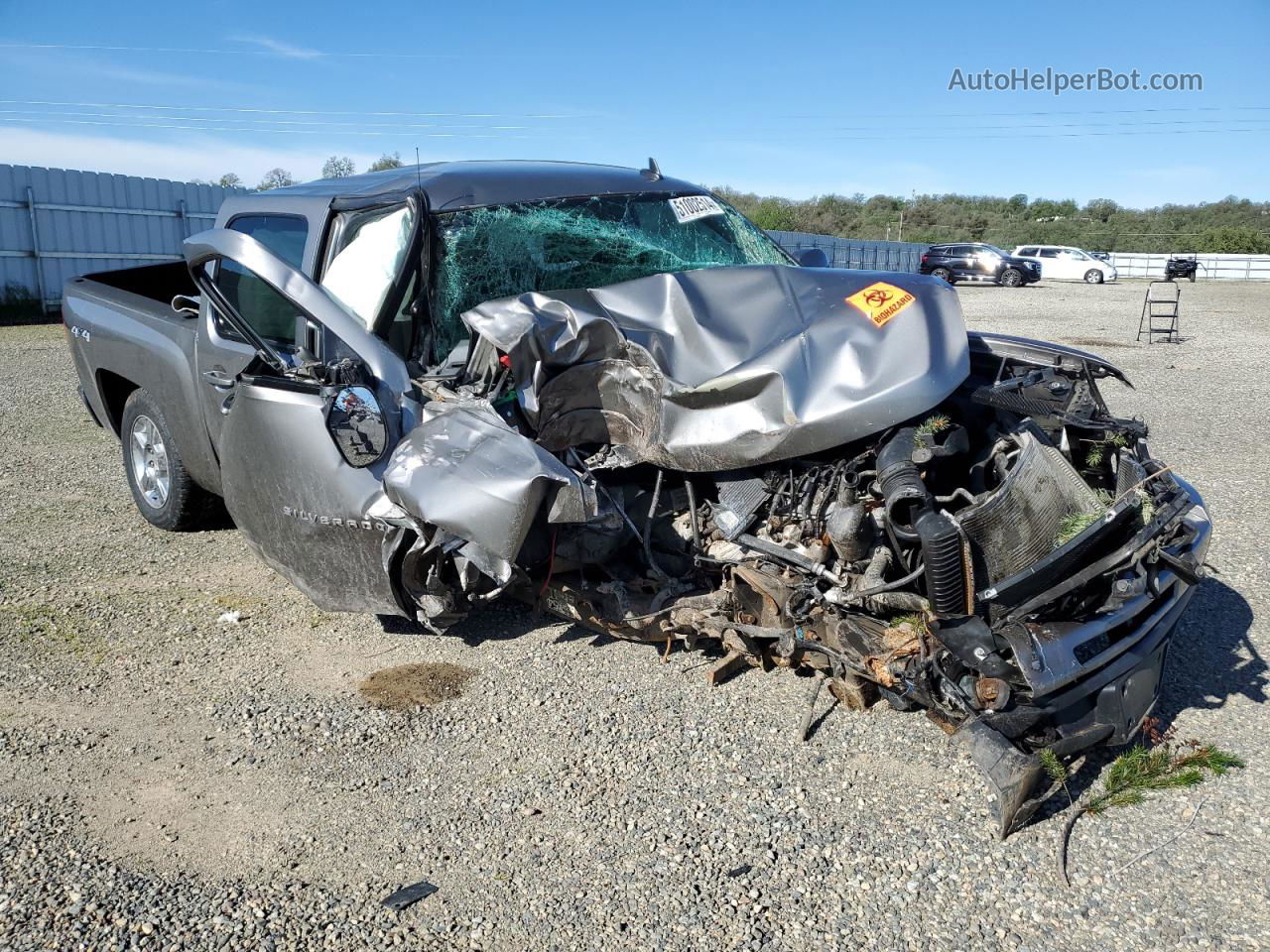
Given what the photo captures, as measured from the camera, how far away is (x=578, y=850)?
304 centimetres

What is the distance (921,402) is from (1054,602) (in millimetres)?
790

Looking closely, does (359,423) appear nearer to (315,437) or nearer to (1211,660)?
(315,437)

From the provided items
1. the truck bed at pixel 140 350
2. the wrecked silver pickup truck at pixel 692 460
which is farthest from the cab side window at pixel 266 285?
the truck bed at pixel 140 350

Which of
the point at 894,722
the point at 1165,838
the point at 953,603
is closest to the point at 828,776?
the point at 894,722

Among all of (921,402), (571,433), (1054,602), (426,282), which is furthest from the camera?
(426,282)

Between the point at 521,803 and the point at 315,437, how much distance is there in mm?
1603

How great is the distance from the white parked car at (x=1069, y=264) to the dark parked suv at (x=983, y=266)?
382 cm

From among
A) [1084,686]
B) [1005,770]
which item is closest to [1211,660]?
[1084,686]

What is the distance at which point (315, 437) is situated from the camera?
12.8 ft

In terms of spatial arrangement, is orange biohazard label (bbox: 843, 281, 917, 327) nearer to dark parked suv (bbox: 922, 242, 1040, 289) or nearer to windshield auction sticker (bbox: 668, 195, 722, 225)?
windshield auction sticker (bbox: 668, 195, 722, 225)

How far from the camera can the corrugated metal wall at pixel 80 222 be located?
17.5 meters

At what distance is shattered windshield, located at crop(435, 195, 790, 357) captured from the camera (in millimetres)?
4350

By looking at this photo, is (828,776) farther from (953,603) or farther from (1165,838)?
(1165,838)

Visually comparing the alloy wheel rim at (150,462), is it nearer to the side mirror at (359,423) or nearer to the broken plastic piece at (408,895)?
the side mirror at (359,423)
